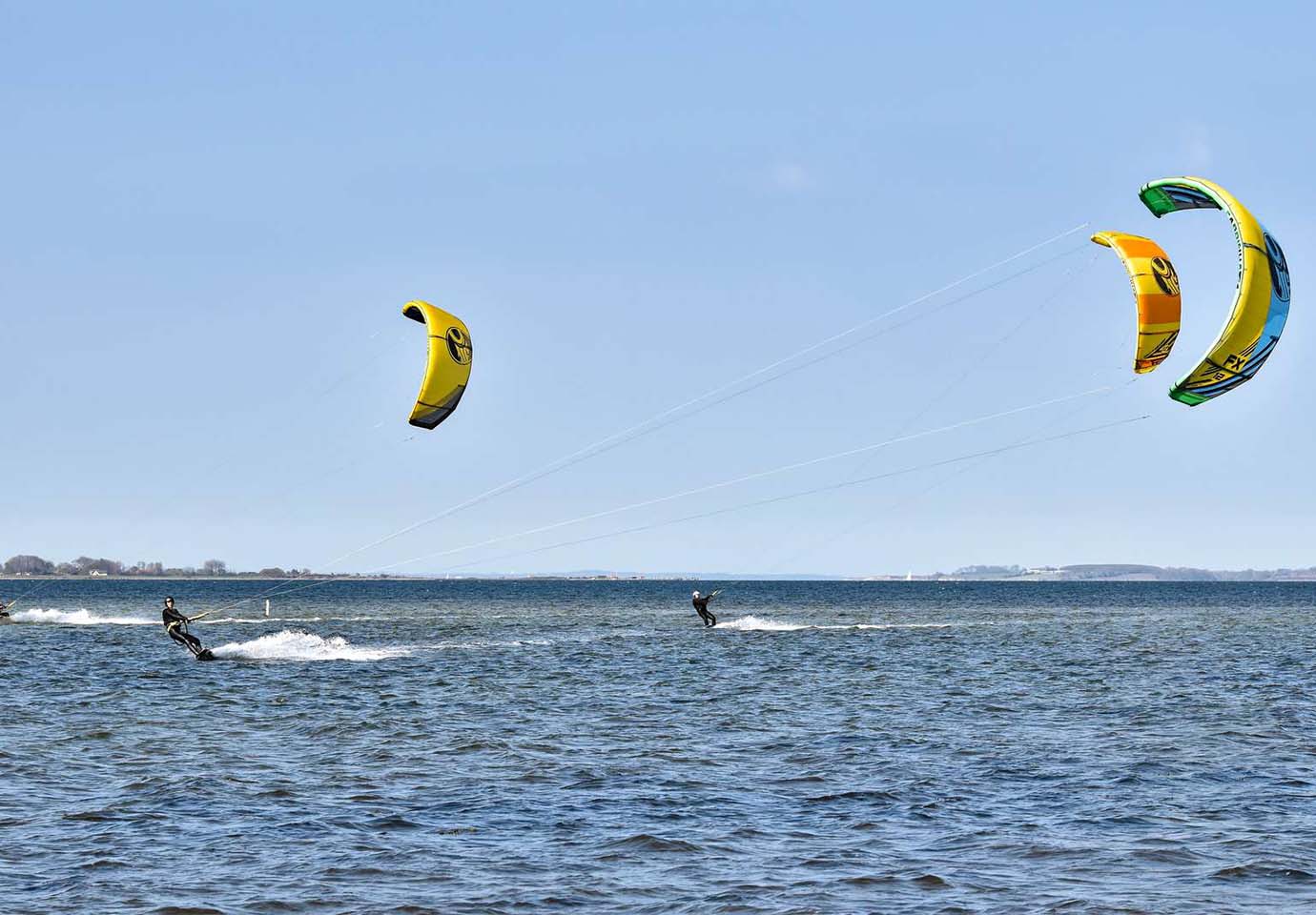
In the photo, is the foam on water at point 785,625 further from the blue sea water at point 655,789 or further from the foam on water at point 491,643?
the blue sea water at point 655,789

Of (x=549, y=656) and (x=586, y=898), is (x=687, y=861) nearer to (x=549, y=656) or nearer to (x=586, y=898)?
(x=586, y=898)

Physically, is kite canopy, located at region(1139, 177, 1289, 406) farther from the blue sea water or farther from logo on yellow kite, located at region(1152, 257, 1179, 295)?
the blue sea water

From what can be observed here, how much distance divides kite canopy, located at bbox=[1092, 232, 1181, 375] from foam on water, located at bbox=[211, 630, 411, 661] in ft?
88.2

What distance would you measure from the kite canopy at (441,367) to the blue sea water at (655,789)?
716 cm

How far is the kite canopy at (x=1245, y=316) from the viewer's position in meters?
26.5

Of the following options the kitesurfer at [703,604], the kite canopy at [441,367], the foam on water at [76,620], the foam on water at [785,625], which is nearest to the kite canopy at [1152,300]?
the kite canopy at [441,367]

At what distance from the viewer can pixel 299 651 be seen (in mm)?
49906

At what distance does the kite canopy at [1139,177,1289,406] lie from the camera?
26.5 m

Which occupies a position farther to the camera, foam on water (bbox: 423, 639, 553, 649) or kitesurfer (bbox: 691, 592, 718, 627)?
kitesurfer (bbox: 691, 592, 718, 627)

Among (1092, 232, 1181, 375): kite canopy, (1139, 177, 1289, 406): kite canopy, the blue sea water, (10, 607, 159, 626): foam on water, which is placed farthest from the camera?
(10, 607, 159, 626): foam on water

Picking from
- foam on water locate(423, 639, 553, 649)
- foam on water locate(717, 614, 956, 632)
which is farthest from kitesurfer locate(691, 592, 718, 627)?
foam on water locate(423, 639, 553, 649)

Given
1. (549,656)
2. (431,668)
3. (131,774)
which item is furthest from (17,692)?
(549,656)

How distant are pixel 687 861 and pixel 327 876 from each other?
3871 millimetres

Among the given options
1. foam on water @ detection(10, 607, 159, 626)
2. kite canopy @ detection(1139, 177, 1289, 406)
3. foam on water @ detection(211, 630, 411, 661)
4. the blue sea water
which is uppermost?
kite canopy @ detection(1139, 177, 1289, 406)
